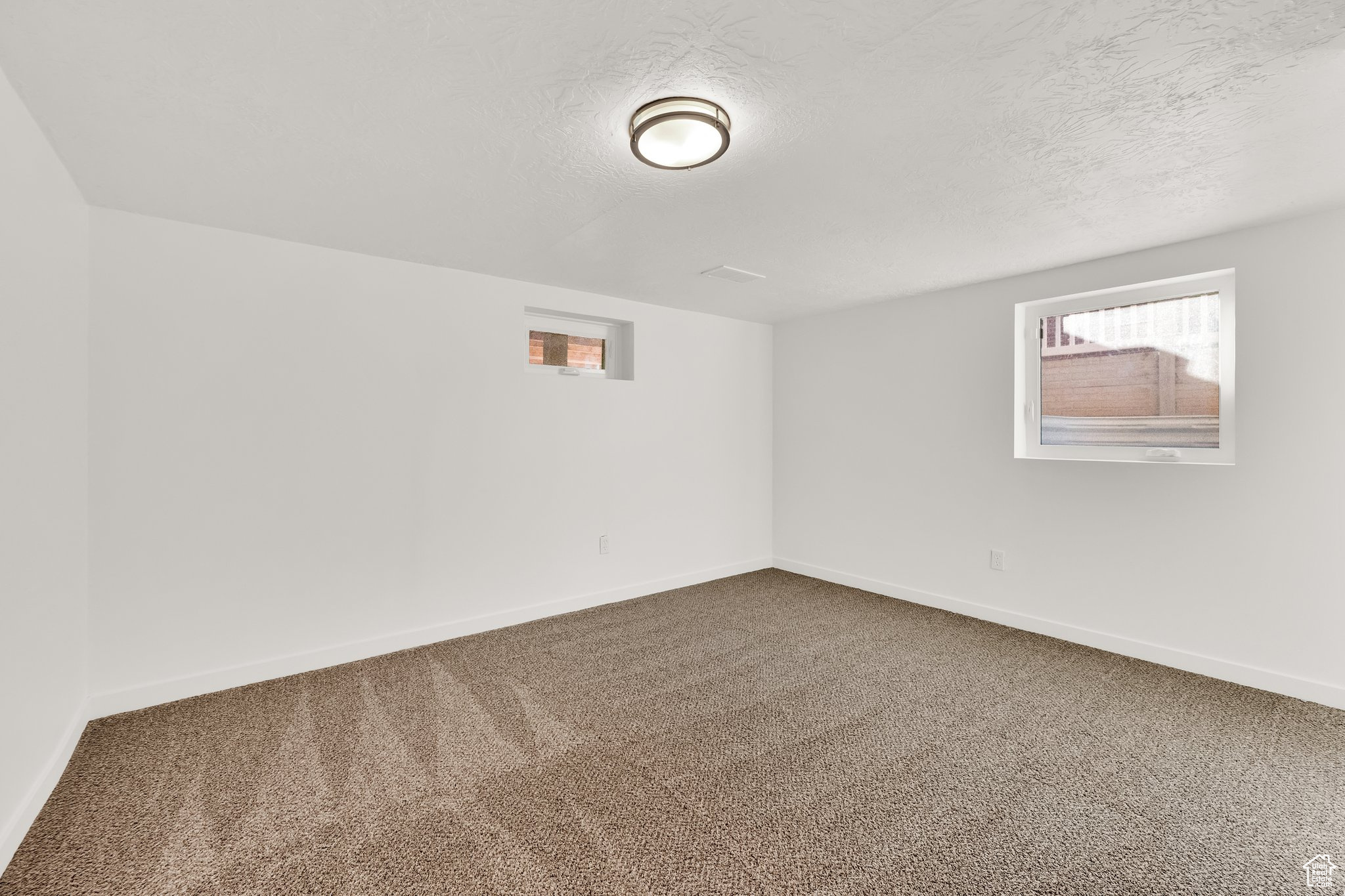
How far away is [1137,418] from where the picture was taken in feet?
10.8

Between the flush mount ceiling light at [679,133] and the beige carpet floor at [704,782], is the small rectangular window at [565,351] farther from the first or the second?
the flush mount ceiling light at [679,133]

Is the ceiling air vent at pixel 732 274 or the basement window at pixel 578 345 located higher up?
the ceiling air vent at pixel 732 274

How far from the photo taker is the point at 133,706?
8.46 ft

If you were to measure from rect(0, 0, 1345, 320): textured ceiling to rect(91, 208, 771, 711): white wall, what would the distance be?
13.8 inches

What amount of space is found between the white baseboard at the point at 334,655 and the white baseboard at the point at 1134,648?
182cm

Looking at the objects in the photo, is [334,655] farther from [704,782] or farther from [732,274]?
[732,274]

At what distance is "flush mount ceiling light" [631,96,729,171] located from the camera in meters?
1.69

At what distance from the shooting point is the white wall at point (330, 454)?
8.47 ft

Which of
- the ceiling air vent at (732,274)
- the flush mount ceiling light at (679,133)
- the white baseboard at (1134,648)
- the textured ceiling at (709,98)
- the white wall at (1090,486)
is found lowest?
the white baseboard at (1134,648)

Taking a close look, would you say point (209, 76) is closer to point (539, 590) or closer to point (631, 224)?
point (631, 224)

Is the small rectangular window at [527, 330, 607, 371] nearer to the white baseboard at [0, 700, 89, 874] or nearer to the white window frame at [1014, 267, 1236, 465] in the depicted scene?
the white baseboard at [0, 700, 89, 874]

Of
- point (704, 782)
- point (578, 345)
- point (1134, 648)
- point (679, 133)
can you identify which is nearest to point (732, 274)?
point (578, 345)

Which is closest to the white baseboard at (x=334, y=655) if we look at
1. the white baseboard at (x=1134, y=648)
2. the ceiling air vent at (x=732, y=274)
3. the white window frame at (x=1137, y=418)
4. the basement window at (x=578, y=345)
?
the basement window at (x=578, y=345)

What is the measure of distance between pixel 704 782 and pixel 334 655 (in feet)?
7.25
